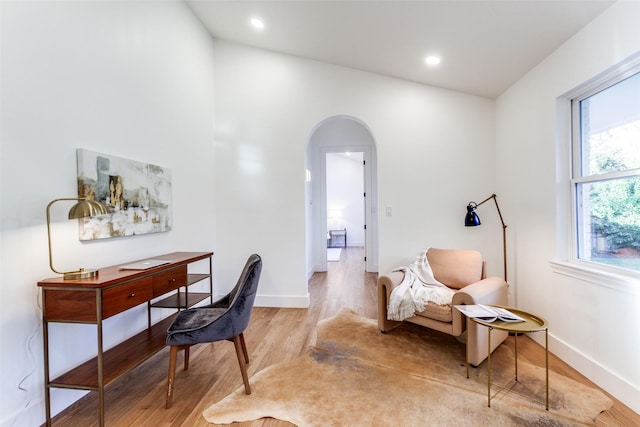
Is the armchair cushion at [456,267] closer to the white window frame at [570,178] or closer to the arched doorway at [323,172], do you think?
the white window frame at [570,178]

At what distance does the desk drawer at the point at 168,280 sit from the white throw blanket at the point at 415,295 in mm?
1807

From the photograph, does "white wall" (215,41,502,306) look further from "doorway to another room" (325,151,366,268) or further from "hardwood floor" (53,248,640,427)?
"doorway to another room" (325,151,366,268)

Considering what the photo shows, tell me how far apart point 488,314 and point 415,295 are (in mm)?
699

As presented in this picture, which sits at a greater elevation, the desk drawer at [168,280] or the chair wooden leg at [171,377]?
the desk drawer at [168,280]

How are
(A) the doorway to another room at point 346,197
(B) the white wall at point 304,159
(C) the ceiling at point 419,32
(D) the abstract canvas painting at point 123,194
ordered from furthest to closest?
1. (A) the doorway to another room at point 346,197
2. (B) the white wall at point 304,159
3. (C) the ceiling at point 419,32
4. (D) the abstract canvas painting at point 123,194

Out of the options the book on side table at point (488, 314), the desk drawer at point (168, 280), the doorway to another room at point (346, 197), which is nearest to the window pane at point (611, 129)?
the book on side table at point (488, 314)

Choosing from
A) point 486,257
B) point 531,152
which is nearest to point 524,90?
point 531,152

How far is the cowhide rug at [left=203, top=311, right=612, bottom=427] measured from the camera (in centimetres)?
165

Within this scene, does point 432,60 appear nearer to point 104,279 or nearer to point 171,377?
point 104,279

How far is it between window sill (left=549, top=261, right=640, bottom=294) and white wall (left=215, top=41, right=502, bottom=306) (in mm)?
982

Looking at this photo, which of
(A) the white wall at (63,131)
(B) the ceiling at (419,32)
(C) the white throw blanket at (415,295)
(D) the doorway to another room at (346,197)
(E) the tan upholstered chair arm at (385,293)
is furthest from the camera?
(D) the doorway to another room at (346,197)

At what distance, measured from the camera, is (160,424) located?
65.2 inches

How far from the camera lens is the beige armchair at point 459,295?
6.96ft

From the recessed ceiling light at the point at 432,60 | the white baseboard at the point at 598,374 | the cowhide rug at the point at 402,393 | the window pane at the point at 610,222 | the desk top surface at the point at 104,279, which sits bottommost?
the cowhide rug at the point at 402,393
